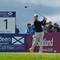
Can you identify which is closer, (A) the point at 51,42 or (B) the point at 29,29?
(B) the point at 29,29

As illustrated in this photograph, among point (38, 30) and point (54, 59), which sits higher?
point (38, 30)

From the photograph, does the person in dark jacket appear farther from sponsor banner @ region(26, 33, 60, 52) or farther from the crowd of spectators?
sponsor banner @ region(26, 33, 60, 52)

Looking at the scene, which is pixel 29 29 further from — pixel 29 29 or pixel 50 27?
pixel 50 27

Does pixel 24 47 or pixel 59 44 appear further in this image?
pixel 24 47

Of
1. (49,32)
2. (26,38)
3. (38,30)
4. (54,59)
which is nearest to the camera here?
(54,59)

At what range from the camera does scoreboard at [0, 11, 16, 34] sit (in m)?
34.5

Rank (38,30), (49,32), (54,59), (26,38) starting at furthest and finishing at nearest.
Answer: (26,38), (49,32), (38,30), (54,59)

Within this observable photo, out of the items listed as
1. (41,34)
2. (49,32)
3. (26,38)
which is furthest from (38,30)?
(26,38)

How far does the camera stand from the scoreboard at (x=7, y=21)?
34500mm

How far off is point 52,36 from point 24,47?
96.9 inches

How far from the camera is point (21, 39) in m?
27.7

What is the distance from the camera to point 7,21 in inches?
1375

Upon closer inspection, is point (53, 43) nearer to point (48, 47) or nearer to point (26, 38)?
point (48, 47)

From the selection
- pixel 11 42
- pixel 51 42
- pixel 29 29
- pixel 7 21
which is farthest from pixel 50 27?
pixel 7 21
